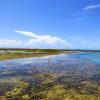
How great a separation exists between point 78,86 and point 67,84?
4.00ft

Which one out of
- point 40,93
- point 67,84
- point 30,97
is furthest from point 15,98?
point 67,84

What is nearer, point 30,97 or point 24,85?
point 30,97

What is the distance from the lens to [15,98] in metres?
13.6

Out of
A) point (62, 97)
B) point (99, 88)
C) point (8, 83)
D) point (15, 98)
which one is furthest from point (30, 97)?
point (99, 88)

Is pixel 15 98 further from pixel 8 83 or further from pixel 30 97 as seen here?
pixel 8 83

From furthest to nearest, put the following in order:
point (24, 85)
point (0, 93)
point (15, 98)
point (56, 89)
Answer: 1. point (24, 85)
2. point (56, 89)
3. point (0, 93)
4. point (15, 98)

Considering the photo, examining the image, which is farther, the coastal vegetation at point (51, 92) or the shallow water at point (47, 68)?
the shallow water at point (47, 68)

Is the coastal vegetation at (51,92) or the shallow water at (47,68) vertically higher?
the shallow water at (47,68)

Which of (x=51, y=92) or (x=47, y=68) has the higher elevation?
(x=47, y=68)

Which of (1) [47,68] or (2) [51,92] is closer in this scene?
(2) [51,92]

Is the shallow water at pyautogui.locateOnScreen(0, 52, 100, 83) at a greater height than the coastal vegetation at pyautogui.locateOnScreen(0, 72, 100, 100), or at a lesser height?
greater

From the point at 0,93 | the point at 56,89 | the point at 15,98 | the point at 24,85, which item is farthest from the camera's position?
the point at 24,85

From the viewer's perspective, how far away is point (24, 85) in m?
17.3

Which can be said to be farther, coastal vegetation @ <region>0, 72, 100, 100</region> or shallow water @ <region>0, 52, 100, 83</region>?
shallow water @ <region>0, 52, 100, 83</region>
